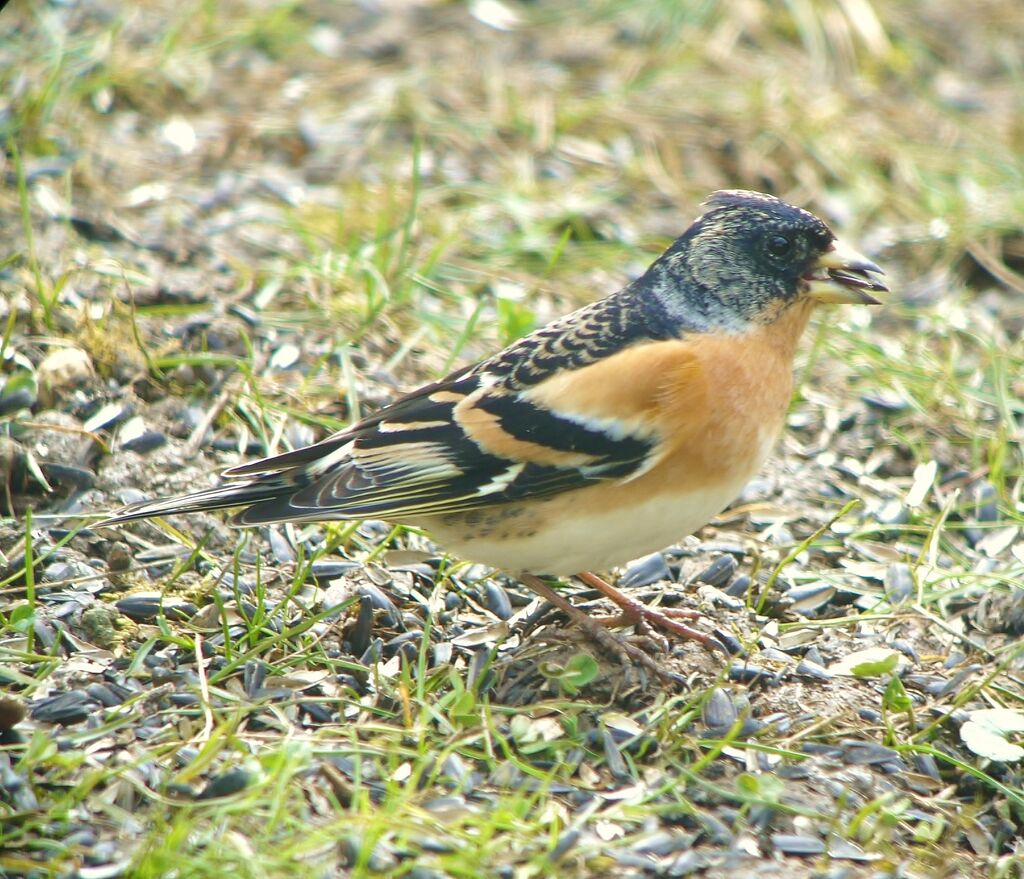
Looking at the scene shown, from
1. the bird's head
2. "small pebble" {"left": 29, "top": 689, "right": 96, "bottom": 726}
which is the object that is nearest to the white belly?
the bird's head

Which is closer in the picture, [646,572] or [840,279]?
[840,279]

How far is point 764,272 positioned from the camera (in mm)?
2938

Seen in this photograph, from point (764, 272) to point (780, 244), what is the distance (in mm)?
70

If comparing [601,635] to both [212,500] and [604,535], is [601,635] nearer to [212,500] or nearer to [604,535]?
[604,535]

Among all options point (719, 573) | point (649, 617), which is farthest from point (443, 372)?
point (649, 617)

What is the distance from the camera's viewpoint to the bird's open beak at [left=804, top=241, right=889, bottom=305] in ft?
9.62

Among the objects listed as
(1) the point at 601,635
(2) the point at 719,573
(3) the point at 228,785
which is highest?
(3) the point at 228,785

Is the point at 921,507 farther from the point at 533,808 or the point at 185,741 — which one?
the point at 185,741

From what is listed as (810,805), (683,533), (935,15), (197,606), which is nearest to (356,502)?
(197,606)

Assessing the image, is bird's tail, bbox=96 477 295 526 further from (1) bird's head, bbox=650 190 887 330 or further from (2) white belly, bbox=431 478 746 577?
(1) bird's head, bbox=650 190 887 330

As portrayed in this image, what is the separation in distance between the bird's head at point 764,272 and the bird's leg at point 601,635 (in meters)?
0.67

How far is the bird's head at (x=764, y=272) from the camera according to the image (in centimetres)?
292

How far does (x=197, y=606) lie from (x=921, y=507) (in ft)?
6.23

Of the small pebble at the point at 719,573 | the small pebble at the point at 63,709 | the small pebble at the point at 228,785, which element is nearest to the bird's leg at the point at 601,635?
the small pebble at the point at 719,573
